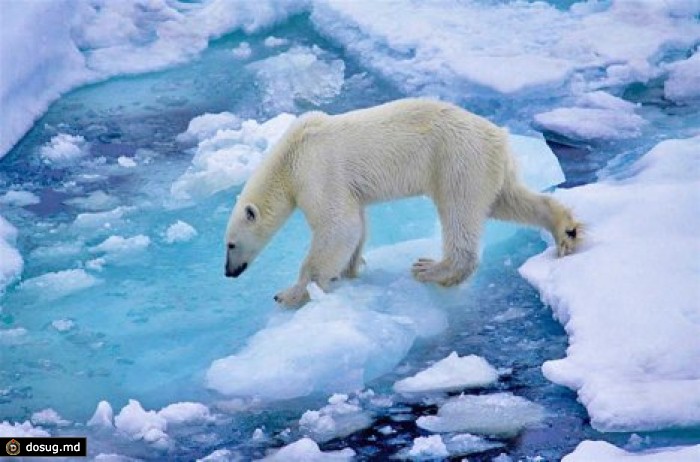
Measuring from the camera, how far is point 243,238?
4918 mm

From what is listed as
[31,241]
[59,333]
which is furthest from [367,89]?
[59,333]

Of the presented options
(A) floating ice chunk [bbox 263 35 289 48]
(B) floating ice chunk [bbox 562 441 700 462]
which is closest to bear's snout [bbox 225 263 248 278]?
(B) floating ice chunk [bbox 562 441 700 462]

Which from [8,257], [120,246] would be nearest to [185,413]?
[120,246]

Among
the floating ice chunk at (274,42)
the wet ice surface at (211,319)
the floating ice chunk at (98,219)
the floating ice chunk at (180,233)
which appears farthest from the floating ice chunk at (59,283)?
the floating ice chunk at (274,42)

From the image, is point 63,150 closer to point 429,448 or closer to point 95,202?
point 95,202

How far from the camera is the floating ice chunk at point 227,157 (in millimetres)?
6172

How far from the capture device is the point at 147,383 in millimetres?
4410

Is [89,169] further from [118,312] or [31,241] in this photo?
[118,312]

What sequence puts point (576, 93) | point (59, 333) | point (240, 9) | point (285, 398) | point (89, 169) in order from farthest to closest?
point (240, 9) → point (576, 93) → point (89, 169) → point (59, 333) → point (285, 398)

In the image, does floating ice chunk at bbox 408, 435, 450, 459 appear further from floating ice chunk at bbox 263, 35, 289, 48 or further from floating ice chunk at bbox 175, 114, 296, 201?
floating ice chunk at bbox 263, 35, 289, 48

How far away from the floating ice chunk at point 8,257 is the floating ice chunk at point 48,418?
119cm

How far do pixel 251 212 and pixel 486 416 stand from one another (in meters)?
1.45

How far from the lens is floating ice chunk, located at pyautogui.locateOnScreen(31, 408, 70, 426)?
4.11 metres

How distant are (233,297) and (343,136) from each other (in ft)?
2.83
